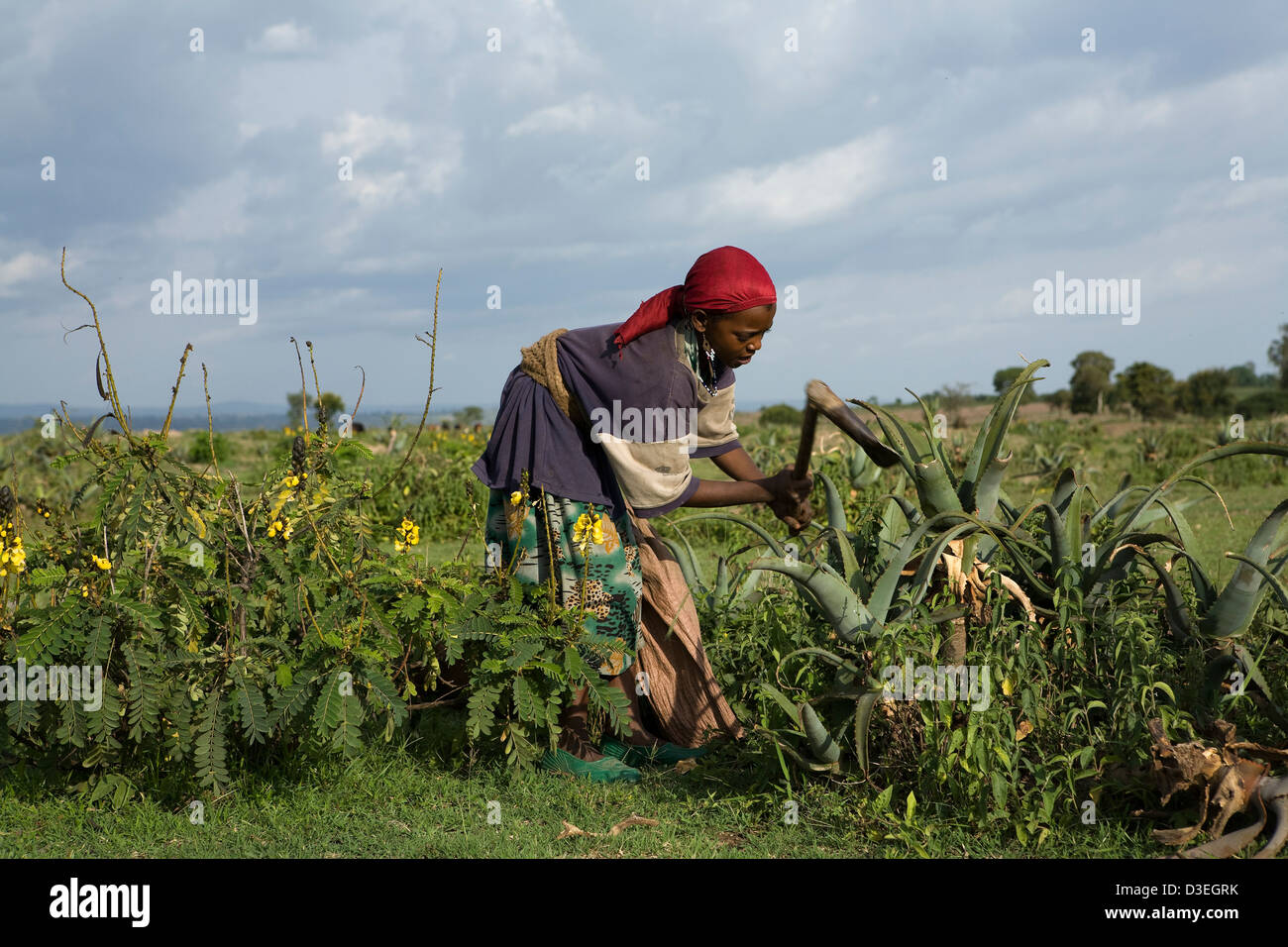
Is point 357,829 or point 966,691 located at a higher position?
point 966,691

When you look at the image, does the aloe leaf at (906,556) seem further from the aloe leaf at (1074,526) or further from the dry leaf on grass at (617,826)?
the dry leaf on grass at (617,826)

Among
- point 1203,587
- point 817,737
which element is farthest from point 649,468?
point 1203,587

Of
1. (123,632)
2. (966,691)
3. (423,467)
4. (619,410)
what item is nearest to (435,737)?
(123,632)

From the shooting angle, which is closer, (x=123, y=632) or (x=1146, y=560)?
(x=123, y=632)

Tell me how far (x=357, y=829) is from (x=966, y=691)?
1.72 meters

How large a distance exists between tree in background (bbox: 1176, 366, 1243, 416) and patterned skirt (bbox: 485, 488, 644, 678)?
27099 millimetres

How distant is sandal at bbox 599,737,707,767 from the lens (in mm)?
3348

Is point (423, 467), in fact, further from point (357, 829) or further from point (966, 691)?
point (966, 691)

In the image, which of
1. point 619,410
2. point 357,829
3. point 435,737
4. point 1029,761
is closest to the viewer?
point 1029,761

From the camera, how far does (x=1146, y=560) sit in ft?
9.76

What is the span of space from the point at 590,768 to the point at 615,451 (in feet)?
3.37

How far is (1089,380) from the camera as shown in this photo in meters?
30.3

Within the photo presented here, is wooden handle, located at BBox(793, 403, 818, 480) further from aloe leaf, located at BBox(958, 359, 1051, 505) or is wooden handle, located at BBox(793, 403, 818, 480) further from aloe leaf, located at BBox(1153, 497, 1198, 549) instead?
aloe leaf, located at BBox(1153, 497, 1198, 549)

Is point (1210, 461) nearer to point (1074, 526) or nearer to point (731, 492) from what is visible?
point (1074, 526)
